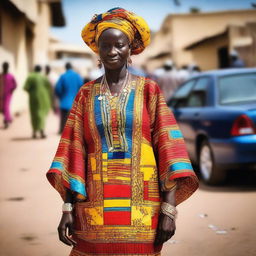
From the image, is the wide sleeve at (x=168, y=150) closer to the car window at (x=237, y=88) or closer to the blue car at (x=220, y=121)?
the blue car at (x=220, y=121)

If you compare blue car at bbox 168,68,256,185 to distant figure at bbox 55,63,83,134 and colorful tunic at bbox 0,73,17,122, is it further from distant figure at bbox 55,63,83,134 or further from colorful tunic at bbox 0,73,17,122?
colorful tunic at bbox 0,73,17,122

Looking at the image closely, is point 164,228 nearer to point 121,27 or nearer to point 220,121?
point 121,27

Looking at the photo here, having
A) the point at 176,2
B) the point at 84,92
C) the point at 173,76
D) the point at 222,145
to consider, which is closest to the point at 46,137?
the point at 173,76

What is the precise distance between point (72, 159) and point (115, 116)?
1.00 ft

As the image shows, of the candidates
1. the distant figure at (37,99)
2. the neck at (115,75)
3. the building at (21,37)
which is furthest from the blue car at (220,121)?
the building at (21,37)

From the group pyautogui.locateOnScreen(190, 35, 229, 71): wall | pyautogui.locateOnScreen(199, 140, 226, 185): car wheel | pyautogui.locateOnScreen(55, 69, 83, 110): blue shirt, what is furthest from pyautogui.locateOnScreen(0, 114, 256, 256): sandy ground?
pyautogui.locateOnScreen(190, 35, 229, 71): wall

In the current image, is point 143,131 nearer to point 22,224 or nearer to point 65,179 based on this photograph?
point 65,179

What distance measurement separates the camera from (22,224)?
5.16 metres

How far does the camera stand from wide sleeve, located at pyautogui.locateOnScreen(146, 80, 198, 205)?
7.91 feet

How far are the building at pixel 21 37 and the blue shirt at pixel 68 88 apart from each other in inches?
189

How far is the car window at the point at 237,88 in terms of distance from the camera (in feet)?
22.1

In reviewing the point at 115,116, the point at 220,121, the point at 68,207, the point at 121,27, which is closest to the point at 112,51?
the point at 121,27

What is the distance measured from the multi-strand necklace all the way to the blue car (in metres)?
3.85

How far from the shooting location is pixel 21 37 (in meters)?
20.4
